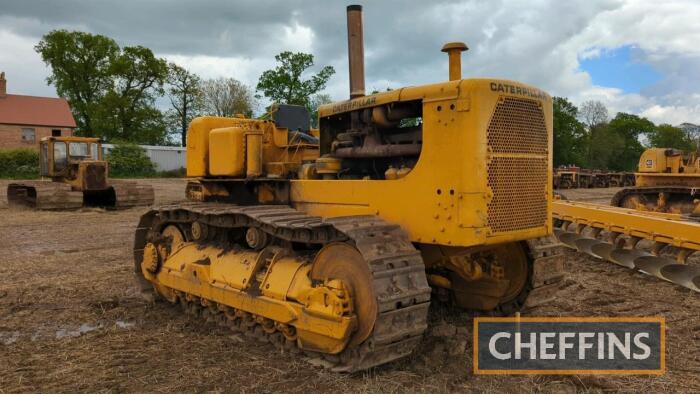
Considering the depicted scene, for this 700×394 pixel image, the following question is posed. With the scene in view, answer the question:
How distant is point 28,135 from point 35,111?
8.90 ft

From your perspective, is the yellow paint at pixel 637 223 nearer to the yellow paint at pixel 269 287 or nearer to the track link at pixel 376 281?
the track link at pixel 376 281

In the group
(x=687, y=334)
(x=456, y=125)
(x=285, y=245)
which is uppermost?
(x=456, y=125)

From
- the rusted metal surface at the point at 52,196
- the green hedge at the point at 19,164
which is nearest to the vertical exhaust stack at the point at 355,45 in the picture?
the rusted metal surface at the point at 52,196

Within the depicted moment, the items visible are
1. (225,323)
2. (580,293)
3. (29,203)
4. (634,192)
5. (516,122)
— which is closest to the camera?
(516,122)

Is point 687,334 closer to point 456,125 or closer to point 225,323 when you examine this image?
point 456,125

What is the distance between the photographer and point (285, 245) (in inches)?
227

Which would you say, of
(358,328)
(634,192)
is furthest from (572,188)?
(358,328)

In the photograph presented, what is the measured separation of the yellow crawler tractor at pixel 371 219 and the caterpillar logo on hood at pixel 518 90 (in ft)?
0.05

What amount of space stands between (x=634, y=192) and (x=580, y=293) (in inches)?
411

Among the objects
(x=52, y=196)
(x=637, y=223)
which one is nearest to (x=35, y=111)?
(x=52, y=196)

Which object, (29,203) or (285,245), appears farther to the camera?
(29,203)

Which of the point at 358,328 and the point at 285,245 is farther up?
the point at 285,245

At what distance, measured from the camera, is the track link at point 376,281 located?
4.34 metres

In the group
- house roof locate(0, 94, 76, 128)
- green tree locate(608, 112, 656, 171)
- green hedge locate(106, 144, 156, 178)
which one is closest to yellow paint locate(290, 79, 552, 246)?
green hedge locate(106, 144, 156, 178)
